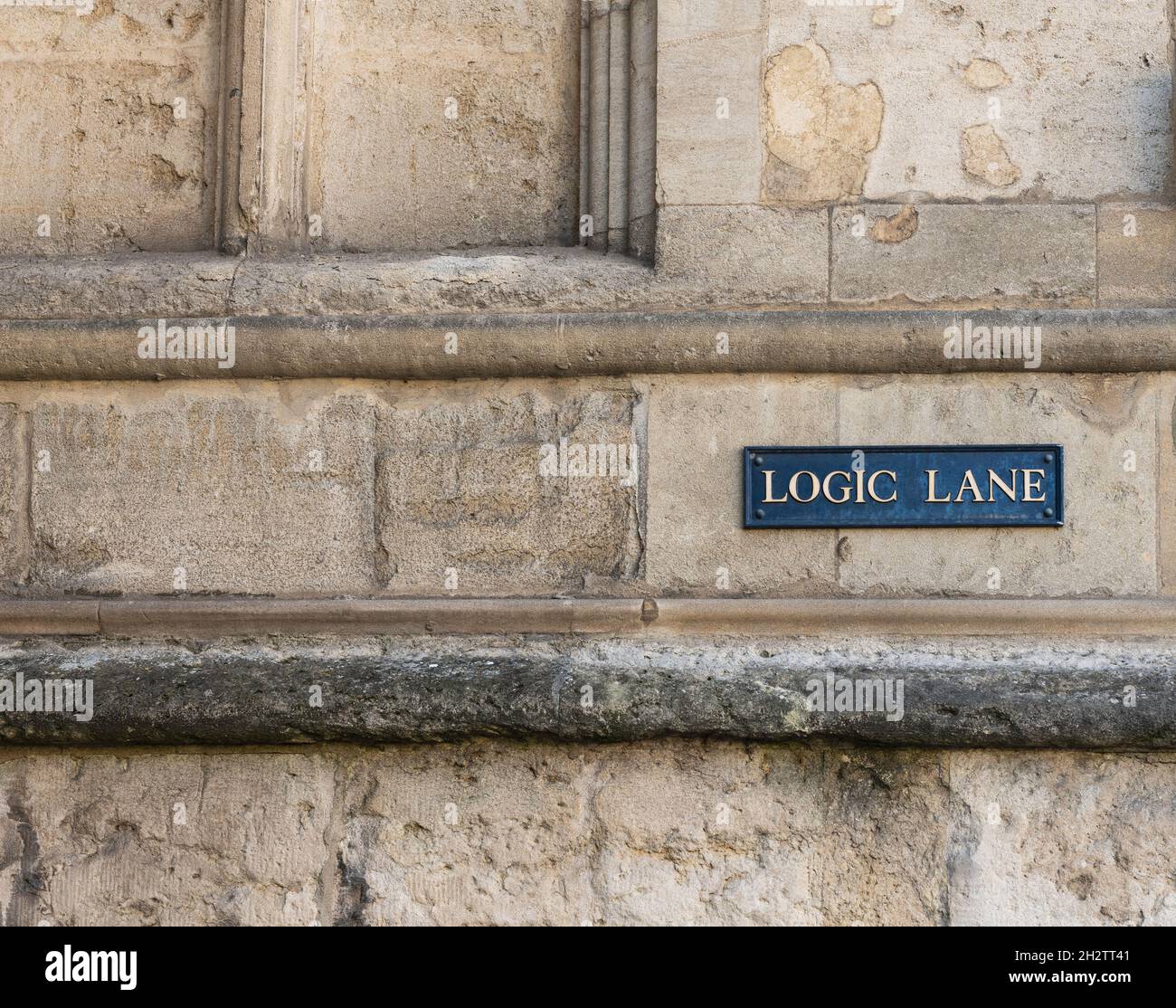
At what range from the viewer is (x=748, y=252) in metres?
3.10

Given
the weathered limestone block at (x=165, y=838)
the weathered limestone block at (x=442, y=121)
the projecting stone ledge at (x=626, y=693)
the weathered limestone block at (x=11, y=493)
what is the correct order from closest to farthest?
the projecting stone ledge at (x=626, y=693) → the weathered limestone block at (x=165, y=838) → the weathered limestone block at (x=11, y=493) → the weathered limestone block at (x=442, y=121)

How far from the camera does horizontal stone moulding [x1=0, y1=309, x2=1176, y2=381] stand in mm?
2982

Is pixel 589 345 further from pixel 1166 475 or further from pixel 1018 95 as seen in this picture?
pixel 1166 475

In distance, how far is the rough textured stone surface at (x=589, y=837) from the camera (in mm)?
2832

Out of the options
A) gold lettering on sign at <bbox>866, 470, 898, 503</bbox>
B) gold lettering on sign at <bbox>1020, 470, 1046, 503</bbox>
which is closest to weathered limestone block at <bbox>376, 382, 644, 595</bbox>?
gold lettering on sign at <bbox>866, 470, 898, 503</bbox>

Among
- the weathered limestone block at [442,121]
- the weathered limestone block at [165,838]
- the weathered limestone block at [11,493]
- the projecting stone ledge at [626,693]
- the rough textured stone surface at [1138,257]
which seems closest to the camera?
the projecting stone ledge at [626,693]

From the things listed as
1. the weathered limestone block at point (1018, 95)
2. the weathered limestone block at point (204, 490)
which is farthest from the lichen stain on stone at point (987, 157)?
the weathered limestone block at point (204, 490)

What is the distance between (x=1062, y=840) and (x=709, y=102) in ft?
6.01

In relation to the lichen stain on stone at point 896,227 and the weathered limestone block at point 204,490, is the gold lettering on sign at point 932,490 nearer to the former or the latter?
the lichen stain on stone at point 896,227

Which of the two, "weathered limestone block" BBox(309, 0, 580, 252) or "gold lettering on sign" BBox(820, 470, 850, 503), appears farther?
"weathered limestone block" BBox(309, 0, 580, 252)

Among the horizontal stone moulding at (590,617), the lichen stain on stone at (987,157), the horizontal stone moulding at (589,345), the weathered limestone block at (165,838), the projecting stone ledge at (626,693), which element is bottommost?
the weathered limestone block at (165,838)

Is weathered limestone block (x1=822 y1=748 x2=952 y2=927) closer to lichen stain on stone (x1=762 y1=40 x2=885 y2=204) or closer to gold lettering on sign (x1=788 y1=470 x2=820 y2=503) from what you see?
gold lettering on sign (x1=788 y1=470 x2=820 y2=503)

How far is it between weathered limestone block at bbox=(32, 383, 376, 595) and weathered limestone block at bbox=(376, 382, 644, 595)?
0.32 ft

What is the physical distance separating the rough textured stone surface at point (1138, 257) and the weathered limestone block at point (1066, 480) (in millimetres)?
198
